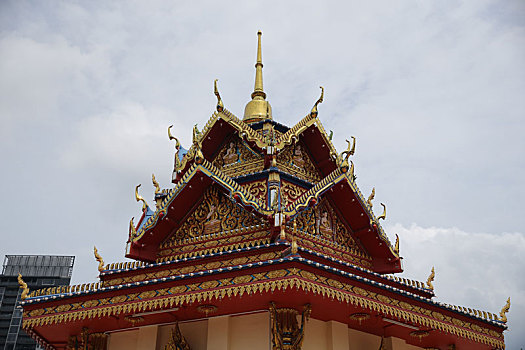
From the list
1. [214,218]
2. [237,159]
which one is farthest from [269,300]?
[237,159]

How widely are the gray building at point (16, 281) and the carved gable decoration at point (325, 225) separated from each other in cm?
5180

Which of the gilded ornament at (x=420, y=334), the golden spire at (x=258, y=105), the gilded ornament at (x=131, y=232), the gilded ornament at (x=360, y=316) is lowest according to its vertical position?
the gilded ornament at (x=420, y=334)

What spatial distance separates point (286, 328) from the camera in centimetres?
1043

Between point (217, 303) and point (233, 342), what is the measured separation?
1023mm

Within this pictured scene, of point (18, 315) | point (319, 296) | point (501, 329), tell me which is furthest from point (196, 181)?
point (18, 315)

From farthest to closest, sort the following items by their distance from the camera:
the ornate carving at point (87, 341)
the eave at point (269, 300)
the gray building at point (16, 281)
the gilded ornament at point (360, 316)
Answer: the gray building at point (16, 281) → the ornate carving at point (87, 341) → the gilded ornament at point (360, 316) → the eave at point (269, 300)

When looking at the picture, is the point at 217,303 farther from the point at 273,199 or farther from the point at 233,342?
the point at 273,199

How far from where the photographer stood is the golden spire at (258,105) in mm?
16938

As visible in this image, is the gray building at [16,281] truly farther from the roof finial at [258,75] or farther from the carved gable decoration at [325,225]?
the carved gable decoration at [325,225]

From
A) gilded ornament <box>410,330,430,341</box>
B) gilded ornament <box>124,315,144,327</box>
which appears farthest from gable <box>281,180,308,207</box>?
gilded ornament <box>124,315,144,327</box>

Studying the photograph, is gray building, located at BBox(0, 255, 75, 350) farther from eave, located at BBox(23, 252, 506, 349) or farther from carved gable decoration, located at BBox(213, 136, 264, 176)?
eave, located at BBox(23, 252, 506, 349)

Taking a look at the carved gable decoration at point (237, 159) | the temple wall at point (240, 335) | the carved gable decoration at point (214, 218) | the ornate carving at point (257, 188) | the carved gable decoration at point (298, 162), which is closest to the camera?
the temple wall at point (240, 335)

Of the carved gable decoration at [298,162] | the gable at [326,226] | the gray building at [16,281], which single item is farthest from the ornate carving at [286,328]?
the gray building at [16,281]

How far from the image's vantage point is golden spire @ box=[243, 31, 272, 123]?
55.6 ft
